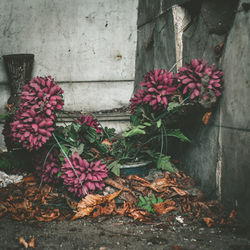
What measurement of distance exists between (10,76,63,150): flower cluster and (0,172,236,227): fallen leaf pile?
47 cm

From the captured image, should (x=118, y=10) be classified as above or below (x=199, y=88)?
above

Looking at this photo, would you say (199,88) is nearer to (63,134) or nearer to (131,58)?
(63,134)

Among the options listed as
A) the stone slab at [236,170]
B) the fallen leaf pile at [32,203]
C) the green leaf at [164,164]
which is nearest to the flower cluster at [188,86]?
the stone slab at [236,170]

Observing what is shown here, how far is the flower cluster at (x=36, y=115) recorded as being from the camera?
6.38 ft

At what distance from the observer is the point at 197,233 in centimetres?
171

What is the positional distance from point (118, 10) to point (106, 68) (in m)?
0.85

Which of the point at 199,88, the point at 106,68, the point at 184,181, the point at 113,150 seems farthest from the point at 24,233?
the point at 106,68

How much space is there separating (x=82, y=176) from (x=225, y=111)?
115 centimetres

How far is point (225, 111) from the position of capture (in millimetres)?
1938

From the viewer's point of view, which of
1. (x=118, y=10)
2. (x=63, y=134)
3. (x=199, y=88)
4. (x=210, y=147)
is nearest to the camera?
(x=199, y=88)

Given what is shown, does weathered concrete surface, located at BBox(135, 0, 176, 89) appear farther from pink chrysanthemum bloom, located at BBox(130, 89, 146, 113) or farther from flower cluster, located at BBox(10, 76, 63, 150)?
flower cluster, located at BBox(10, 76, 63, 150)

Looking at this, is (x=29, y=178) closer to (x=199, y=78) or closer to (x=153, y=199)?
(x=153, y=199)

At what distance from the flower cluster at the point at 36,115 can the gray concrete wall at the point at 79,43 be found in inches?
78.5

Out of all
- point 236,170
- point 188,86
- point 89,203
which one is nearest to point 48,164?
point 89,203
